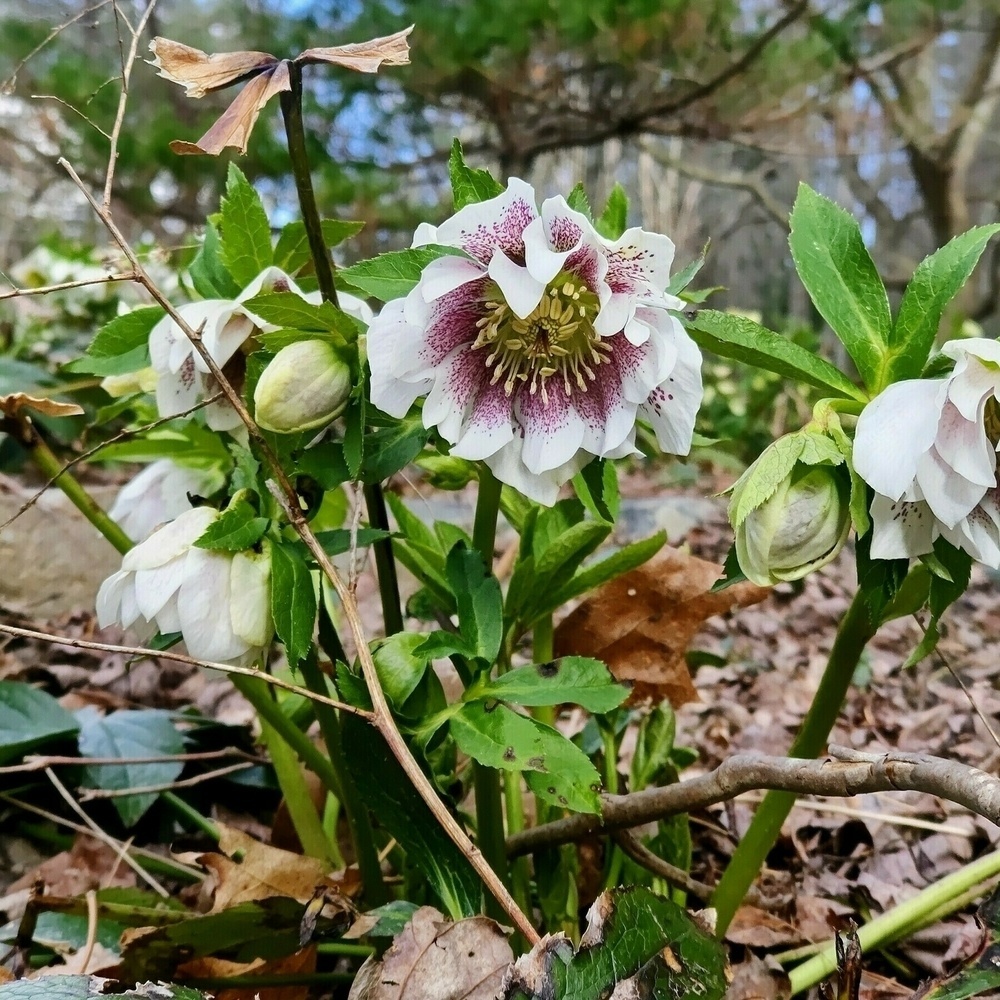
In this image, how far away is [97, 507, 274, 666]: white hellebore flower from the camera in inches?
19.2

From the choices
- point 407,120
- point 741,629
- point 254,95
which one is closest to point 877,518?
point 254,95

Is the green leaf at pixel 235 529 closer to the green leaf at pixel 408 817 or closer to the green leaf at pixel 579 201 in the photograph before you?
the green leaf at pixel 408 817

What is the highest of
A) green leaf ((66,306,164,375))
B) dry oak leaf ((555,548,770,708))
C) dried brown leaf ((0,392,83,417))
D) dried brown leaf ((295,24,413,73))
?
dried brown leaf ((295,24,413,73))

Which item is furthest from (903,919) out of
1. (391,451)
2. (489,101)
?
(489,101)

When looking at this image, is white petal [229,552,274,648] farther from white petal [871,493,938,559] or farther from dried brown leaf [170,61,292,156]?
white petal [871,493,938,559]

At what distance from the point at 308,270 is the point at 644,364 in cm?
35

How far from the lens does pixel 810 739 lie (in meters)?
0.53

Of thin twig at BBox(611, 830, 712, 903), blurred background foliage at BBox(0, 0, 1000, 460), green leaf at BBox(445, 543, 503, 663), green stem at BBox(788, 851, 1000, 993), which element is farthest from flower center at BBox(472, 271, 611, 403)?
blurred background foliage at BBox(0, 0, 1000, 460)

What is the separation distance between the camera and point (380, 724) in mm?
454

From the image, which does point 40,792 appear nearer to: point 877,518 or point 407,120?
point 877,518

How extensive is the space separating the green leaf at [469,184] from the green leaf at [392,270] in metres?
0.05

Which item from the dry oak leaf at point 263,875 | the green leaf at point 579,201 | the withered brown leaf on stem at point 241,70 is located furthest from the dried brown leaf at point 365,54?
the dry oak leaf at point 263,875

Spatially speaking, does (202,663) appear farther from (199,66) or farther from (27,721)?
(27,721)

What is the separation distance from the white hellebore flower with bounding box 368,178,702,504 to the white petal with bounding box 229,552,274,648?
127 millimetres
